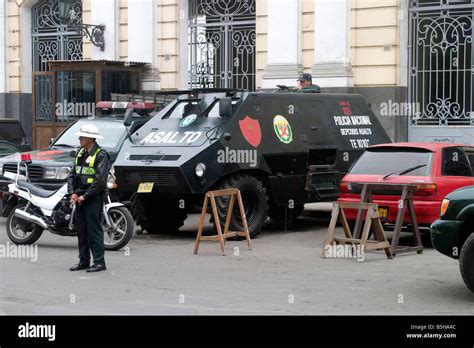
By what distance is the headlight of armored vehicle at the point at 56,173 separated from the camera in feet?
50.7

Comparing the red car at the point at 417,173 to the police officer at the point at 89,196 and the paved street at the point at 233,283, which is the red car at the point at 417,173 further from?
the police officer at the point at 89,196

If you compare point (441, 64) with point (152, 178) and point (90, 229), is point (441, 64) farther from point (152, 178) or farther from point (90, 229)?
point (90, 229)

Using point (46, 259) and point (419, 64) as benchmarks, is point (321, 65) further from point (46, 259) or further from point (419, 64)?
point (46, 259)

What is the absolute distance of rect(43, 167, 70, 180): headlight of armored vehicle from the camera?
15.5 m

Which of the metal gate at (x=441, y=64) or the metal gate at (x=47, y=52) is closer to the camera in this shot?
the metal gate at (x=441, y=64)

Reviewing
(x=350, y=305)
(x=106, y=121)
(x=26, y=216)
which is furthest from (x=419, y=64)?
(x=350, y=305)

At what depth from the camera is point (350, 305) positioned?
9.21 m

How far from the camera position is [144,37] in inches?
972

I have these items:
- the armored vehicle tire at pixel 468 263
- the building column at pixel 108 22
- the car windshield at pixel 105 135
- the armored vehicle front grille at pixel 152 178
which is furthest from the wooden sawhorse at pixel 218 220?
the building column at pixel 108 22

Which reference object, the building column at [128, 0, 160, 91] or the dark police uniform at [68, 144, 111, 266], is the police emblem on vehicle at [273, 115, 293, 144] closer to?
the dark police uniform at [68, 144, 111, 266]

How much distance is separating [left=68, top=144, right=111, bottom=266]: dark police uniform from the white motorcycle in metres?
1.20

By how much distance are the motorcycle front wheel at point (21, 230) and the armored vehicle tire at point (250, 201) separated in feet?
9.31

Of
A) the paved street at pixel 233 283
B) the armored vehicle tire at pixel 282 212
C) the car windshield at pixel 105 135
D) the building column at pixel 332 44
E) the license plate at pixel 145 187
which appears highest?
the building column at pixel 332 44
